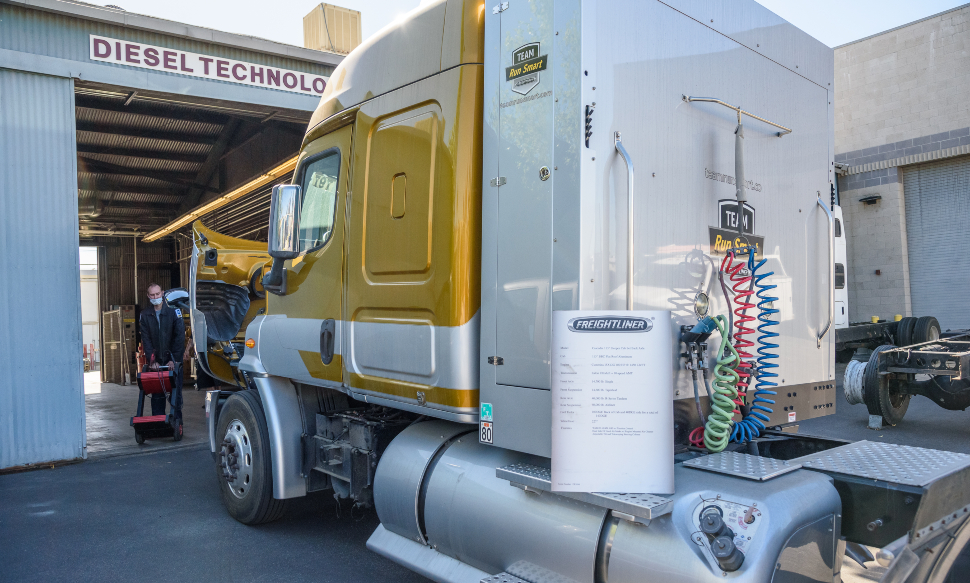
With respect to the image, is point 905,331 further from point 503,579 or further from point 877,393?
point 503,579

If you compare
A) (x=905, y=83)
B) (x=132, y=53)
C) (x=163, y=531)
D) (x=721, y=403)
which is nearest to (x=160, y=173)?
(x=132, y=53)

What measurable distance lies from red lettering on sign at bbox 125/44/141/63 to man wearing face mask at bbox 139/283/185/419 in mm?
2871

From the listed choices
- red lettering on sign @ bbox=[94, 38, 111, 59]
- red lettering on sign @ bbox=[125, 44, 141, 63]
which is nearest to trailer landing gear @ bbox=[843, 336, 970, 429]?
red lettering on sign @ bbox=[125, 44, 141, 63]

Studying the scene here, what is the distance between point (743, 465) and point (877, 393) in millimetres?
6524

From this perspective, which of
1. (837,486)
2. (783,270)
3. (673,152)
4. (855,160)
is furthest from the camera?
(855,160)

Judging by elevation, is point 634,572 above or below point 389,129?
below

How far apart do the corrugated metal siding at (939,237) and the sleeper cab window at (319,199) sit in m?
15.0

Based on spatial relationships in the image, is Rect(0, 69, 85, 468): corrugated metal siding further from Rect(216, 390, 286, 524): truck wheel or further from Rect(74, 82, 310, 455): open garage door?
Rect(216, 390, 286, 524): truck wheel

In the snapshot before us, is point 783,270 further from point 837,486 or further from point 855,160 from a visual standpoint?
point 855,160

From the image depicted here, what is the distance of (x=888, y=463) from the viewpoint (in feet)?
8.67

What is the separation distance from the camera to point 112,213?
18594 millimetres

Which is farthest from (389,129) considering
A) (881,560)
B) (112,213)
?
(112,213)

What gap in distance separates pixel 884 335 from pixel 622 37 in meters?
11.2

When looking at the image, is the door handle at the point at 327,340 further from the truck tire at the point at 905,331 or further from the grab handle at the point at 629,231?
the truck tire at the point at 905,331
